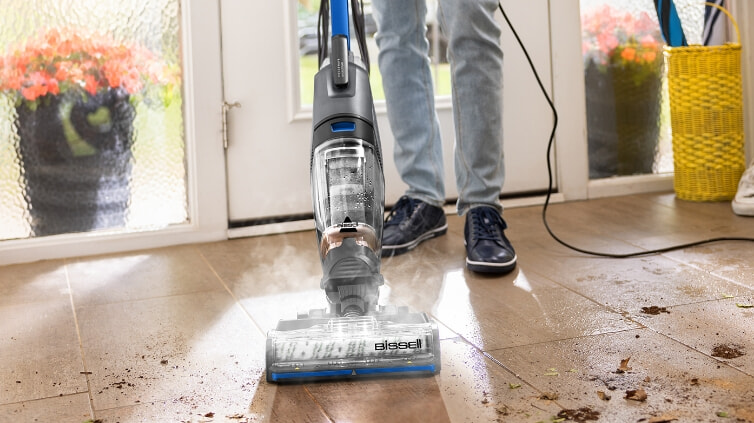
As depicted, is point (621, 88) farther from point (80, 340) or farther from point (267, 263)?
point (80, 340)

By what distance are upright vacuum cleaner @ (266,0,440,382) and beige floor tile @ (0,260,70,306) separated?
715mm

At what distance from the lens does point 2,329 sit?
1.51m

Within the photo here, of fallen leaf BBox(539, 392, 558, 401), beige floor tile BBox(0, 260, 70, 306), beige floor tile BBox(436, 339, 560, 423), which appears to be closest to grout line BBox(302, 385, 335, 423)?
beige floor tile BBox(436, 339, 560, 423)

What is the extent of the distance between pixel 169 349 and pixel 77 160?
87cm

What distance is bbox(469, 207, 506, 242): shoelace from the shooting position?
1.78m

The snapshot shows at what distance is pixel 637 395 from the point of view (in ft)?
3.56

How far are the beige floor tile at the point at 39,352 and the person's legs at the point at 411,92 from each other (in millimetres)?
752

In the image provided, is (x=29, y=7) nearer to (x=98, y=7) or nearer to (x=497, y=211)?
(x=98, y=7)

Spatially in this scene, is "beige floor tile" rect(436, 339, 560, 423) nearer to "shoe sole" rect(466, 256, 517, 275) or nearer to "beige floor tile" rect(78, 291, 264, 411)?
"beige floor tile" rect(78, 291, 264, 411)

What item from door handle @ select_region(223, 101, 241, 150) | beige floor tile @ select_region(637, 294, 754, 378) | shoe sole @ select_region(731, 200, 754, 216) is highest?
door handle @ select_region(223, 101, 241, 150)

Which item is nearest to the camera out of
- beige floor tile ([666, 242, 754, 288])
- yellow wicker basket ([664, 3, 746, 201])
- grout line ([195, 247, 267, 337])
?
grout line ([195, 247, 267, 337])

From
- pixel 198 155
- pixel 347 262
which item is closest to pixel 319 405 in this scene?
pixel 347 262

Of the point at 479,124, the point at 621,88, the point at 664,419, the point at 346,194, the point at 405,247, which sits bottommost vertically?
the point at 664,419

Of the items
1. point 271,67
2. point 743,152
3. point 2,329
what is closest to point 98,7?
point 271,67
